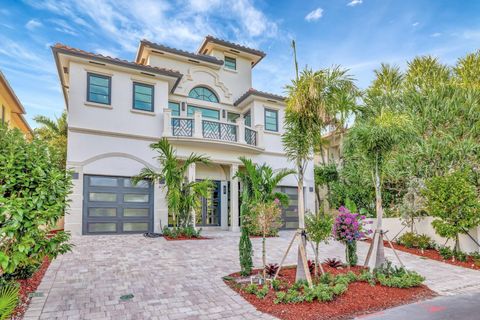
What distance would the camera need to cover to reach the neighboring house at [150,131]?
12.8 m

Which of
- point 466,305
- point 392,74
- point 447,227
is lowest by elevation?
point 466,305

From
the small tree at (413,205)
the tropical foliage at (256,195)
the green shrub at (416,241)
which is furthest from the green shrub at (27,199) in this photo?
the small tree at (413,205)

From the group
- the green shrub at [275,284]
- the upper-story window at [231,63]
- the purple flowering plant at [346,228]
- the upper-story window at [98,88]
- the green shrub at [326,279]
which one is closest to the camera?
the green shrub at [275,284]

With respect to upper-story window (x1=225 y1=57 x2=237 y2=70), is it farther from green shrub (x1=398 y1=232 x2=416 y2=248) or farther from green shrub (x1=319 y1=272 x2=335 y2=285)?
green shrub (x1=319 y1=272 x2=335 y2=285)

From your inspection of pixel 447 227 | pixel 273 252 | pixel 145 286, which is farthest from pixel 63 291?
pixel 447 227

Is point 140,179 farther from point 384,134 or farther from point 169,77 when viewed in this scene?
point 384,134

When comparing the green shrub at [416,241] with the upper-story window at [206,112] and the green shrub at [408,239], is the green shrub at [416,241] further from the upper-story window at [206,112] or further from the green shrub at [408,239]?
the upper-story window at [206,112]

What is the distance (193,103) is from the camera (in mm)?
Answer: 17047

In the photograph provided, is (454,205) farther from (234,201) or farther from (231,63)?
(231,63)

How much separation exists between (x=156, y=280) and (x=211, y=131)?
374 inches

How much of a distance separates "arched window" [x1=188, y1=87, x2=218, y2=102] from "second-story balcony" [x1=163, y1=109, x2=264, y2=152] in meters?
2.75

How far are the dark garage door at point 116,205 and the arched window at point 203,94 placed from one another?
6.09 meters

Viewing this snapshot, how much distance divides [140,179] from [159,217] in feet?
6.28

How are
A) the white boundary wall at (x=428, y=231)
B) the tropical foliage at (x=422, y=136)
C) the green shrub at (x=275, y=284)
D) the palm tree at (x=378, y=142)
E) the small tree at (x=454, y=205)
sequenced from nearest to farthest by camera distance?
the green shrub at (x=275, y=284), the palm tree at (x=378, y=142), the tropical foliage at (x=422, y=136), the small tree at (x=454, y=205), the white boundary wall at (x=428, y=231)
